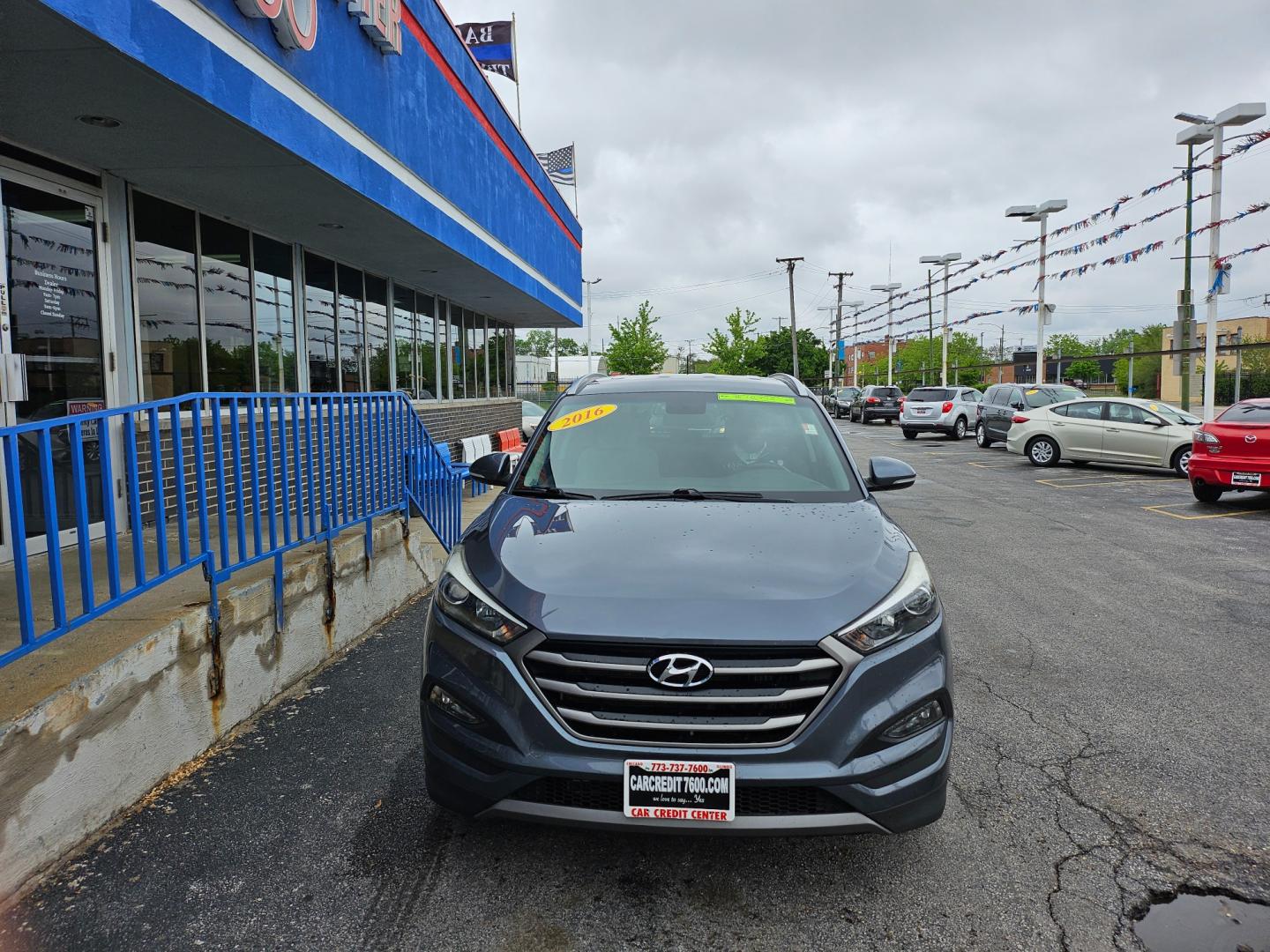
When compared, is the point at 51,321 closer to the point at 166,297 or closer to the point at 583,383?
the point at 166,297

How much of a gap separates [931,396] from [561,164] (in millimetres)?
14409

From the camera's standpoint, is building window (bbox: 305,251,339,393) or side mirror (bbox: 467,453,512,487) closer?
side mirror (bbox: 467,453,512,487)

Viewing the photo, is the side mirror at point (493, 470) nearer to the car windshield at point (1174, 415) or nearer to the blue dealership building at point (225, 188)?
the blue dealership building at point (225, 188)

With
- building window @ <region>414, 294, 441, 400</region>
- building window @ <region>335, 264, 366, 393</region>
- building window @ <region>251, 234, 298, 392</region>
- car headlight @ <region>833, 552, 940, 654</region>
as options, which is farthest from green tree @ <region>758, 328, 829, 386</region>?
car headlight @ <region>833, 552, 940, 654</region>

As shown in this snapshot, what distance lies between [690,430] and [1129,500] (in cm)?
1146

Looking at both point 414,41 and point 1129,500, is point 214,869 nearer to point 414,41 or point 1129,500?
point 414,41

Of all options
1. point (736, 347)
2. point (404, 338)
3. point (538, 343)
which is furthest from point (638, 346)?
point (538, 343)

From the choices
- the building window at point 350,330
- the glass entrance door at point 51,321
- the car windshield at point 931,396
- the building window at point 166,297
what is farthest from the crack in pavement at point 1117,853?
the car windshield at point 931,396

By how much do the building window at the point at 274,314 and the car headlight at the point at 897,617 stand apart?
26.2ft

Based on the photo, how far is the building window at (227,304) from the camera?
8.12 m

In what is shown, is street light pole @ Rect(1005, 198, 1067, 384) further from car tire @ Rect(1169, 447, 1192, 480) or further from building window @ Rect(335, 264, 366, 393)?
building window @ Rect(335, 264, 366, 393)

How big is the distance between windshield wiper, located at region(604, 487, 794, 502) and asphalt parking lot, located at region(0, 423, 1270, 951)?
1.36 meters

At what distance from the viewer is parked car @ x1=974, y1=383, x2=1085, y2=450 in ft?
77.6

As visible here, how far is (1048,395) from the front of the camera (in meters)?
23.8
